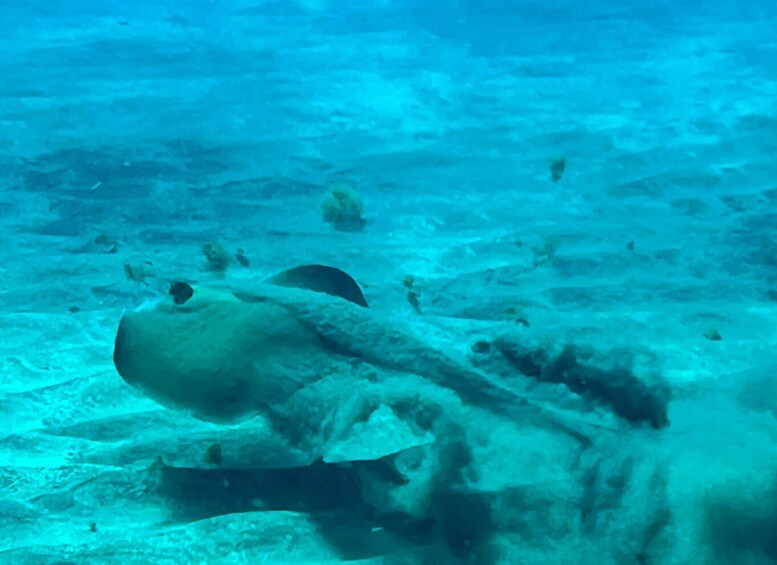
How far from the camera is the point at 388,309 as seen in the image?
5.16 meters

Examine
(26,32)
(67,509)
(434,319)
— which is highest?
(67,509)

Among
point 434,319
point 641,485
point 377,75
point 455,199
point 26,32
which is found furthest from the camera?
point 26,32

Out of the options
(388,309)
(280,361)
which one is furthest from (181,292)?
(388,309)

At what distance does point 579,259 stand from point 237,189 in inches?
139

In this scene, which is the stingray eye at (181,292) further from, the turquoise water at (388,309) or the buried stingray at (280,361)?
the buried stingray at (280,361)

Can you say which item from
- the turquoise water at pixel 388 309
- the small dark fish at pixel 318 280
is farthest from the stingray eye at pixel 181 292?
the small dark fish at pixel 318 280

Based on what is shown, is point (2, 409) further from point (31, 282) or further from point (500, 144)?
point (500, 144)

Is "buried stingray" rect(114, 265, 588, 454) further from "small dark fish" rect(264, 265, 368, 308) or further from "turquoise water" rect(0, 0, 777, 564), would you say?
"small dark fish" rect(264, 265, 368, 308)

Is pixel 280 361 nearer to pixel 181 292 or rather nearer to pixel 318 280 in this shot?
pixel 181 292

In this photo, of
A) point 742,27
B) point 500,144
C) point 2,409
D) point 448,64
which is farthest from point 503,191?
point 742,27

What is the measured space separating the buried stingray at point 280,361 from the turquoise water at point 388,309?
0.01m

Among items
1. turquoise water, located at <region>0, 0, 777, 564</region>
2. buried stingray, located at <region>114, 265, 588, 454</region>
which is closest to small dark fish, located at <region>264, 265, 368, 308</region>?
turquoise water, located at <region>0, 0, 777, 564</region>

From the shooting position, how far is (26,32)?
1602cm

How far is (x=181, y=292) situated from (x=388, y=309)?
6.18ft
